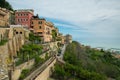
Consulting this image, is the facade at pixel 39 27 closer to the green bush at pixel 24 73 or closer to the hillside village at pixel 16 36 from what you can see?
the hillside village at pixel 16 36

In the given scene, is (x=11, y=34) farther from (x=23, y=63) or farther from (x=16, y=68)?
(x=16, y=68)

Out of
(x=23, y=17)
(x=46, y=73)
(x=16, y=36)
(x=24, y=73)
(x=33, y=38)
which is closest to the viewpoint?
(x=24, y=73)

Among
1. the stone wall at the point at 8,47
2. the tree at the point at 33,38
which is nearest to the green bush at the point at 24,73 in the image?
the stone wall at the point at 8,47

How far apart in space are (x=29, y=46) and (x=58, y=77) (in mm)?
6775

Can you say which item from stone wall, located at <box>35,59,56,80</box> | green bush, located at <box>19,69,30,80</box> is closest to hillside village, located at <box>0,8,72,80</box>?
green bush, located at <box>19,69,30,80</box>

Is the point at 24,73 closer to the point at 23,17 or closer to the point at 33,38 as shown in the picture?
the point at 33,38

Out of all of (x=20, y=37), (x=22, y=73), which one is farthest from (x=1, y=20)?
(x=22, y=73)

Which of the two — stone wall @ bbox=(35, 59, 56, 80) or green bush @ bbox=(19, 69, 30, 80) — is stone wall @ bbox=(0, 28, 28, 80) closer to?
green bush @ bbox=(19, 69, 30, 80)

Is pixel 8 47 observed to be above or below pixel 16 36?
below

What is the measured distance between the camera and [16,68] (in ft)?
96.6

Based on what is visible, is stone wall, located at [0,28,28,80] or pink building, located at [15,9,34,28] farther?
pink building, located at [15,9,34,28]

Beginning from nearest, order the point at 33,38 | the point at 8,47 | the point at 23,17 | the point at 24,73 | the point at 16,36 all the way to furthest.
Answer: the point at 24,73, the point at 8,47, the point at 16,36, the point at 33,38, the point at 23,17

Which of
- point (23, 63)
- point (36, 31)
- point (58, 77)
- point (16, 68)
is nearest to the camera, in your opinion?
point (16, 68)

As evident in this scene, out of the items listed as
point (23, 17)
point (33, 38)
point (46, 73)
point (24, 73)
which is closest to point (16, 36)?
point (33, 38)
